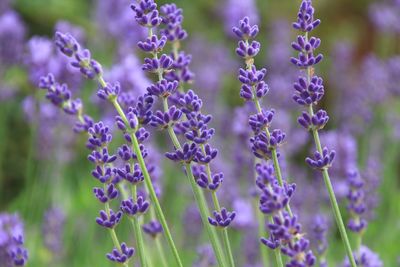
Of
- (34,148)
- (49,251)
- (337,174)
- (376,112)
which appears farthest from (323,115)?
(376,112)

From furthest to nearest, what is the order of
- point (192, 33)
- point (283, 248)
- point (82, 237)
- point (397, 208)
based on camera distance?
1. point (192, 33)
2. point (397, 208)
3. point (82, 237)
4. point (283, 248)

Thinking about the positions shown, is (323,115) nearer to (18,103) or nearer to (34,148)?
(34,148)

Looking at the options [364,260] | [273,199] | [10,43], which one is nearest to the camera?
[273,199]

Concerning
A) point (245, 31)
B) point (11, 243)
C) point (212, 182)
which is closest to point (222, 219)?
point (212, 182)

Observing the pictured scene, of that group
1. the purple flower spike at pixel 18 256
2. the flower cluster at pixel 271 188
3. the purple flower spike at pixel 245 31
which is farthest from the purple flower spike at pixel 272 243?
the purple flower spike at pixel 18 256

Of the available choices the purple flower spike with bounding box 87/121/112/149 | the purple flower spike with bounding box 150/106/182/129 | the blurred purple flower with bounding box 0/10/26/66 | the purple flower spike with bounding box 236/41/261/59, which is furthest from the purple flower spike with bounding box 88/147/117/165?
the blurred purple flower with bounding box 0/10/26/66

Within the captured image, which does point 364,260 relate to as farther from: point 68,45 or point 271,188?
point 68,45
